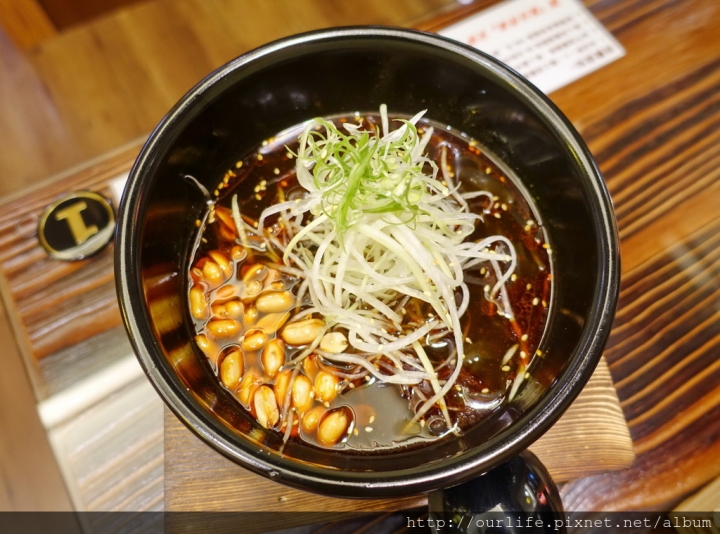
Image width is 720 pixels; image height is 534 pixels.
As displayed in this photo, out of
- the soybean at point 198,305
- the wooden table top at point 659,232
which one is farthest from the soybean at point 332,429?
the wooden table top at point 659,232

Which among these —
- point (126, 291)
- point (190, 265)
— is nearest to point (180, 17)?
point (190, 265)

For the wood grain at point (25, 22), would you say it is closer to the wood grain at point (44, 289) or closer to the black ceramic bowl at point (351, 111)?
the wood grain at point (44, 289)

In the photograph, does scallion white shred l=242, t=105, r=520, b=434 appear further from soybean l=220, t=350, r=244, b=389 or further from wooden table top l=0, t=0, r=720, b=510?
wooden table top l=0, t=0, r=720, b=510

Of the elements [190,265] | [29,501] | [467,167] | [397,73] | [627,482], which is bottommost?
[627,482]

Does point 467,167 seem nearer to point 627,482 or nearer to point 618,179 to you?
→ point 618,179

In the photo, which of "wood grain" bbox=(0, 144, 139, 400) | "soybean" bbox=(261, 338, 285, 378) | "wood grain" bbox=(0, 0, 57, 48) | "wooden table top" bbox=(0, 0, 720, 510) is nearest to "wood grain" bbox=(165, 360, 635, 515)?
"wooden table top" bbox=(0, 0, 720, 510)

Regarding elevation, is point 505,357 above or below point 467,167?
below

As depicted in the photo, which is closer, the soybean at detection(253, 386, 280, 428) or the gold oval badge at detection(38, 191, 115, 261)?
the soybean at detection(253, 386, 280, 428)
